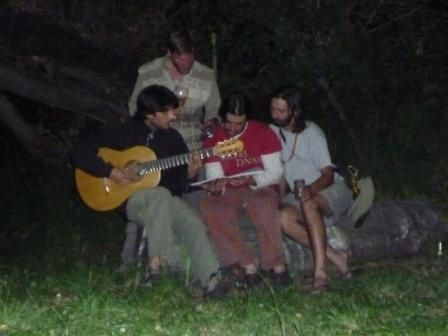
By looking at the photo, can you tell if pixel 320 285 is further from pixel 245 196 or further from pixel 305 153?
pixel 305 153

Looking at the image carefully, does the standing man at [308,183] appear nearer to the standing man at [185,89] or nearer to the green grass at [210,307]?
the green grass at [210,307]

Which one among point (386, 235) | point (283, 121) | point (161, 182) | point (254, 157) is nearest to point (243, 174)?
point (254, 157)

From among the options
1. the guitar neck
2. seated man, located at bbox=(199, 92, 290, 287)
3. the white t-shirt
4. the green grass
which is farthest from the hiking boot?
the guitar neck

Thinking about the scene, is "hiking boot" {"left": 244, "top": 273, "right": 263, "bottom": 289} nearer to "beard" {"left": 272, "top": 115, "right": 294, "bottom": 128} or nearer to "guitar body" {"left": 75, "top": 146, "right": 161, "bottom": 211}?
"guitar body" {"left": 75, "top": 146, "right": 161, "bottom": 211}

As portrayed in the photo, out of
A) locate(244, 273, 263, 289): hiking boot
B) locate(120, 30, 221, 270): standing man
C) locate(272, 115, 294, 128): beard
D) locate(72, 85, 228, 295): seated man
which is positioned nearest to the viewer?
locate(72, 85, 228, 295): seated man

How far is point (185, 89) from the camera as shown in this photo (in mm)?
9906

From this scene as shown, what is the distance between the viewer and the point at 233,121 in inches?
376

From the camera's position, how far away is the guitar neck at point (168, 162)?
9352 millimetres

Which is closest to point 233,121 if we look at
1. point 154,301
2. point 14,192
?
point 154,301

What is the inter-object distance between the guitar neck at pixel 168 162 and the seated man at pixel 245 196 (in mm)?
196

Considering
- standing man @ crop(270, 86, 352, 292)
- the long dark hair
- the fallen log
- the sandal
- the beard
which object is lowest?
the sandal

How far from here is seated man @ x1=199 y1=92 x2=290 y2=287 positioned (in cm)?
943

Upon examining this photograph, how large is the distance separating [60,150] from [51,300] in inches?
228

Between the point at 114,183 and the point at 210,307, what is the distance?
155cm
